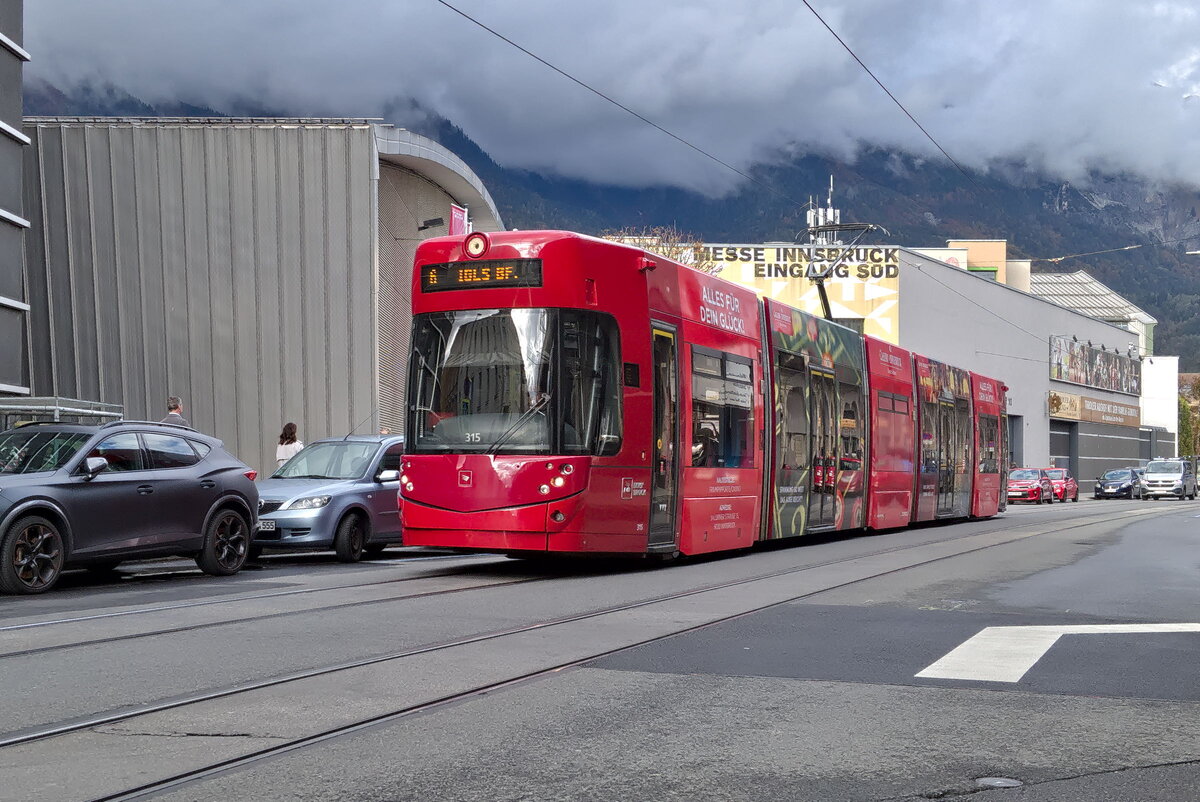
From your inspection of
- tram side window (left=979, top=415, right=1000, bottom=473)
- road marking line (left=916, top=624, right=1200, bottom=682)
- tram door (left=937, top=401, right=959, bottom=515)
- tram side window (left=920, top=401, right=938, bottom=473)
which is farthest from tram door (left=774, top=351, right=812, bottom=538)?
tram side window (left=979, top=415, right=1000, bottom=473)

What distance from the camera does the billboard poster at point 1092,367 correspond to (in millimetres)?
79312

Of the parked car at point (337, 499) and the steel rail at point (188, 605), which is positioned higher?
the parked car at point (337, 499)

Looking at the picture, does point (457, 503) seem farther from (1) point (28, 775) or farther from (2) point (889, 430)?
(2) point (889, 430)

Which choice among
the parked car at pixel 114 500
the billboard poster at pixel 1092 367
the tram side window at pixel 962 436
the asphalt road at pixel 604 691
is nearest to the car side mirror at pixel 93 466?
the parked car at pixel 114 500

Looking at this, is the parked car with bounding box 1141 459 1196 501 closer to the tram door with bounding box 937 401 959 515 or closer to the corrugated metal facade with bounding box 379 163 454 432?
the tram door with bounding box 937 401 959 515

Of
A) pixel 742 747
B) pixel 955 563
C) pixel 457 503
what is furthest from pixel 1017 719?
pixel 955 563

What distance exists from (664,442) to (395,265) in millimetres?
19446

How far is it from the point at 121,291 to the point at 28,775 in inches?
941

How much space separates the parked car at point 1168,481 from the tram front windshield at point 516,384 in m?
51.9

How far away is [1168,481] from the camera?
2340 inches

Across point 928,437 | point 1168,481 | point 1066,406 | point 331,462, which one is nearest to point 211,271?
point 331,462

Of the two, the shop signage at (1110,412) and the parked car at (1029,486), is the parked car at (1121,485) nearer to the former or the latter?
the parked car at (1029,486)

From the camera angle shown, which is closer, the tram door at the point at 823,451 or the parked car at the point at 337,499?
the parked car at the point at 337,499

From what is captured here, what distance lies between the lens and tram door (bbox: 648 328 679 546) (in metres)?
14.1
